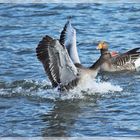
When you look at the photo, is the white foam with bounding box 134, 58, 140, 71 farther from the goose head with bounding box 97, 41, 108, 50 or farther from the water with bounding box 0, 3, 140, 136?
the goose head with bounding box 97, 41, 108, 50

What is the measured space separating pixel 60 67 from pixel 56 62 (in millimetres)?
112

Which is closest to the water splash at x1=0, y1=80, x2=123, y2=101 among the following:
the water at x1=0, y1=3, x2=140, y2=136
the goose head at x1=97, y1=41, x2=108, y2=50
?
the water at x1=0, y1=3, x2=140, y2=136

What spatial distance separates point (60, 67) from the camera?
35.5 ft

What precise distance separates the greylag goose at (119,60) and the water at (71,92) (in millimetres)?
226

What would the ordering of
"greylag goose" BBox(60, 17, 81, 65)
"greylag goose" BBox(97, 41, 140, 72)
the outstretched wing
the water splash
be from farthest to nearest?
"greylag goose" BBox(97, 41, 140, 72) → "greylag goose" BBox(60, 17, 81, 65) → the water splash → the outstretched wing

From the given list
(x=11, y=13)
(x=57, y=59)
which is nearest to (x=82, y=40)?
(x=11, y=13)

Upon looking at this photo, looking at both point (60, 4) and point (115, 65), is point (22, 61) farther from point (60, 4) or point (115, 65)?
point (60, 4)

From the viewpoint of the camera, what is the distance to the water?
9688 mm

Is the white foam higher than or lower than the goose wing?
lower

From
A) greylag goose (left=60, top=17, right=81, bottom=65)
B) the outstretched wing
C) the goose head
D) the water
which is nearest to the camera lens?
the water

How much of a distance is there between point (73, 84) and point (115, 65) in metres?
1.90

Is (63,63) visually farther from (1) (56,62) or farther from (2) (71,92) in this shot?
(2) (71,92)

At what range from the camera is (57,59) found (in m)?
10.7

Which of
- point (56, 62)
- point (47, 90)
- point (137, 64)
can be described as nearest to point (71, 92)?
point (47, 90)
